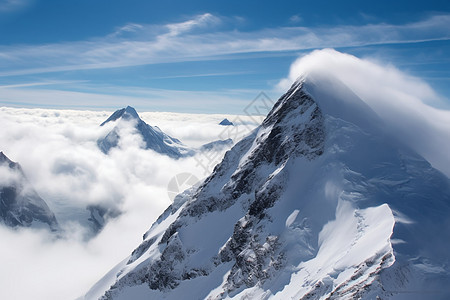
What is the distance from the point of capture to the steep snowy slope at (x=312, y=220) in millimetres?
55562

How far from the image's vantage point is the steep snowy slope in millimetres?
55562

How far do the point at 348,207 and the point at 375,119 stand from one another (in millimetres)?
36432

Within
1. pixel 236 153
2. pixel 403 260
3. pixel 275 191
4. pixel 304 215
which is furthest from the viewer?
pixel 236 153

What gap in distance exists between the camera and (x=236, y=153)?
121312mm

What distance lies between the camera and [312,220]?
78.2 meters

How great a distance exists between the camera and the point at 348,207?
72.9 m

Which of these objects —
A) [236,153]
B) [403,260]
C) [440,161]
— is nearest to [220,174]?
[236,153]

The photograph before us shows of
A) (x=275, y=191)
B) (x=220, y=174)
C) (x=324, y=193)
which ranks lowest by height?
(x=324, y=193)

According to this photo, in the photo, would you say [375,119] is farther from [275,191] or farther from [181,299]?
[181,299]

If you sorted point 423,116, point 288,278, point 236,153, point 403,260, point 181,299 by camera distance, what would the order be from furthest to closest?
point 236,153 → point 423,116 → point 181,299 → point 288,278 → point 403,260

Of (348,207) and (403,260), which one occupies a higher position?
(348,207)

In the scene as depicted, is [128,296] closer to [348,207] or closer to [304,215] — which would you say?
[304,215]

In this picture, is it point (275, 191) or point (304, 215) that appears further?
point (275, 191)

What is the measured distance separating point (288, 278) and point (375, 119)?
53.4 metres
